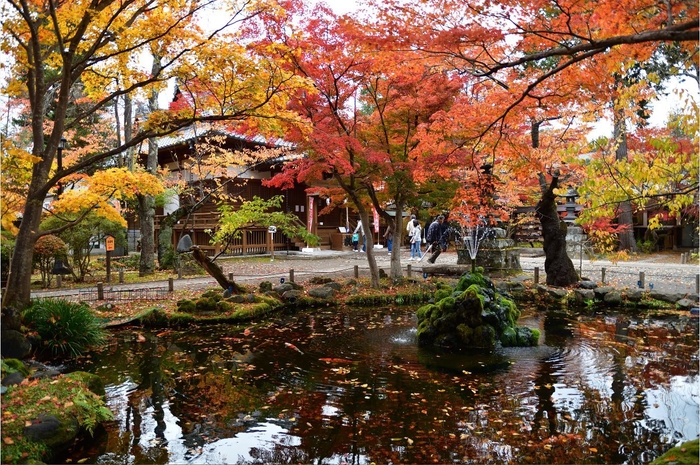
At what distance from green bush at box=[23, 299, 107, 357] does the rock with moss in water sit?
600 centimetres

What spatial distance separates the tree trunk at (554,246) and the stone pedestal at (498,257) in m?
2.24

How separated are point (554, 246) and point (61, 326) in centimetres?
1266

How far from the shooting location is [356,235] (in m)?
24.8

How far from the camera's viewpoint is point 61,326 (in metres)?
8.11

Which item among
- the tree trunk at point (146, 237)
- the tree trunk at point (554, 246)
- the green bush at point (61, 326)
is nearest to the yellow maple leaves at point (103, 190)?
the green bush at point (61, 326)

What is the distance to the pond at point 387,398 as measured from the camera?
4.79 m

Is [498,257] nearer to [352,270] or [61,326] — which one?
[352,270]

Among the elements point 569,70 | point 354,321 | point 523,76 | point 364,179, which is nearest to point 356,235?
point 364,179

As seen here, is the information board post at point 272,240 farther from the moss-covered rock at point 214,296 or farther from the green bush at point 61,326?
the green bush at point 61,326

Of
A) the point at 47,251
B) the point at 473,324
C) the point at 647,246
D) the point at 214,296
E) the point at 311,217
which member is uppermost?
the point at 311,217

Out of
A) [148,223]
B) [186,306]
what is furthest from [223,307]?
[148,223]

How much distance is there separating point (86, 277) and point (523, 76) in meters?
14.6

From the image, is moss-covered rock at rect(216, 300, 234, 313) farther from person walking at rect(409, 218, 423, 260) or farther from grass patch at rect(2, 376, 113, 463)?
person walking at rect(409, 218, 423, 260)

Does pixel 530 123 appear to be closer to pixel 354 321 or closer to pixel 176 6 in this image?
pixel 354 321
